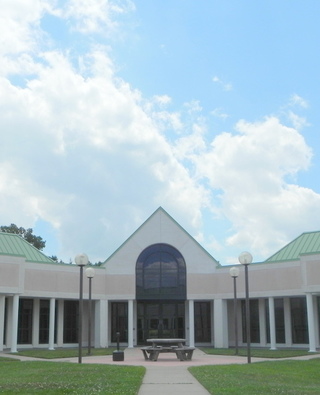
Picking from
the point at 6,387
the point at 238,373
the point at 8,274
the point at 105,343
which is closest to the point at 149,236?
the point at 105,343

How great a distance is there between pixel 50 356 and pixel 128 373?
12.8 meters

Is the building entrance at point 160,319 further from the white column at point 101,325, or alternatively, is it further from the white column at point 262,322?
the white column at point 262,322

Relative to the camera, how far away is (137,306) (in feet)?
141

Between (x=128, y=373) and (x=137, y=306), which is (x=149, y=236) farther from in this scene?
(x=128, y=373)

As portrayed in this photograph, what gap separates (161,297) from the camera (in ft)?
136

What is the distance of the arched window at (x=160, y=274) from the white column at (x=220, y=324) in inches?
99.3

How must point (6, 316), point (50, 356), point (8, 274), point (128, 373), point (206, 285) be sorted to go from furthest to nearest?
point (206, 285) < point (6, 316) < point (8, 274) < point (50, 356) < point (128, 373)

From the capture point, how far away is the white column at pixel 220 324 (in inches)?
1599

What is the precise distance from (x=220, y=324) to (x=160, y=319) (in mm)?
4545

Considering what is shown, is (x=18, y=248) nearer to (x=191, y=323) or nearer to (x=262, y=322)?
(x=191, y=323)

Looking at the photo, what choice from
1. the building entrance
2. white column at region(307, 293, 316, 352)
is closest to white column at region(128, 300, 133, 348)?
the building entrance

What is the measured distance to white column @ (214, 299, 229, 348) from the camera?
4062 centimetres

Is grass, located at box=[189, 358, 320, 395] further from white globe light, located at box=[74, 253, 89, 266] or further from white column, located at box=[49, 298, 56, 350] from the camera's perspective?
white column, located at box=[49, 298, 56, 350]

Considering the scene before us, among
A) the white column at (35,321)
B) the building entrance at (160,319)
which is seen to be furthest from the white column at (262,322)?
the white column at (35,321)
